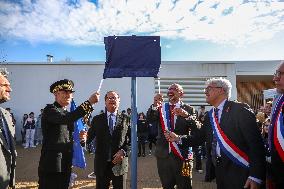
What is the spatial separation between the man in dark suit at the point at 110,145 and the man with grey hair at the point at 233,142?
154 cm

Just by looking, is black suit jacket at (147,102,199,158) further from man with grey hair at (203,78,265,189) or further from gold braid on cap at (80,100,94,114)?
gold braid on cap at (80,100,94,114)

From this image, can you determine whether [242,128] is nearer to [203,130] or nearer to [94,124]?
[203,130]

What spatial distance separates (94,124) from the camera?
5000 mm

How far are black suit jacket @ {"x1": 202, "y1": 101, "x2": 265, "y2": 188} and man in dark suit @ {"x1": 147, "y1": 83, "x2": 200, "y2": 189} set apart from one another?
85 centimetres

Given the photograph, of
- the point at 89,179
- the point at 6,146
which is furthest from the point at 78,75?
the point at 6,146

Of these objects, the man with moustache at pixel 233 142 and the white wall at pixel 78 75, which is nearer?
the man with moustache at pixel 233 142

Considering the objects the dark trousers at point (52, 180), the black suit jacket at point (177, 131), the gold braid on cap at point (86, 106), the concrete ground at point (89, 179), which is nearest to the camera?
the dark trousers at point (52, 180)

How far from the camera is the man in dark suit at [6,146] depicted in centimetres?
311

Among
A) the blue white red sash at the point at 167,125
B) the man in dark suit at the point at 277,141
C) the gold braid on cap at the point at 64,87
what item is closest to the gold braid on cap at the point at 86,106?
the gold braid on cap at the point at 64,87

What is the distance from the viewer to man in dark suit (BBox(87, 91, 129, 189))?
4.61m

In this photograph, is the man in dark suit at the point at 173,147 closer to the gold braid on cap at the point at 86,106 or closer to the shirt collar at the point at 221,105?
the shirt collar at the point at 221,105

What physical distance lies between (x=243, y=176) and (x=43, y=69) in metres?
17.8

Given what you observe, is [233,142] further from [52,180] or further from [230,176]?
[52,180]

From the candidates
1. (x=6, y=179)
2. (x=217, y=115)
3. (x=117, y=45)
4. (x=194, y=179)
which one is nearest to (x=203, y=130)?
(x=217, y=115)
